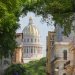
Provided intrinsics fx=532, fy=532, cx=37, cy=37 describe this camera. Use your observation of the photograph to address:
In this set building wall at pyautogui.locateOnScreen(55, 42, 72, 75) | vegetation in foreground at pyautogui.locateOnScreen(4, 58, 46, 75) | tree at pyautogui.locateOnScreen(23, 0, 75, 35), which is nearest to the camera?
tree at pyautogui.locateOnScreen(23, 0, 75, 35)

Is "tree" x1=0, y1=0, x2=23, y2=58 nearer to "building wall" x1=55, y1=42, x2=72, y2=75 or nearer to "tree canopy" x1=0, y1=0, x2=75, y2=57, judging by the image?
"tree canopy" x1=0, y1=0, x2=75, y2=57

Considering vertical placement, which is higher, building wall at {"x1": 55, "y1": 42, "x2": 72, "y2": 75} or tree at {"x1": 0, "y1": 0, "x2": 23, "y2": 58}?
tree at {"x1": 0, "y1": 0, "x2": 23, "y2": 58}

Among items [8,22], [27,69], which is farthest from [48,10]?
[27,69]

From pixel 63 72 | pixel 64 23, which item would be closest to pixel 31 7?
pixel 64 23

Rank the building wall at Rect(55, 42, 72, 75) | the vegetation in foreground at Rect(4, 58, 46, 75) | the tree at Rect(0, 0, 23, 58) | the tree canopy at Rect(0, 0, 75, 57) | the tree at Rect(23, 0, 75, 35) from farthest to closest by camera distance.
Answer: the building wall at Rect(55, 42, 72, 75) → the vegetation in foreground at Rect(4, 58, 46, 75) → the tree at Rect(0, 0, 23, 58) → the tree canopy at Rect(0, 0, 75, 57) → the tree at Rect(23, 0, 75, 35)

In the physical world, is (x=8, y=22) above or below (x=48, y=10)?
below

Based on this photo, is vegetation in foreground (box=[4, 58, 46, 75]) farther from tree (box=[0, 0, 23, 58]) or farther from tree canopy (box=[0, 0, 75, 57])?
tree canopy (box=[0, 0, 75, 57])

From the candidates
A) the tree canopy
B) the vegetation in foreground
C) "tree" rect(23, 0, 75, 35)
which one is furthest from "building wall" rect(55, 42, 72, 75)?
"tree" rect(23, 0, 75, 35)

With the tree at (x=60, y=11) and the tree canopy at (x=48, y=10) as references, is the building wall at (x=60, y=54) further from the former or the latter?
the tree at (x=60, y=11)

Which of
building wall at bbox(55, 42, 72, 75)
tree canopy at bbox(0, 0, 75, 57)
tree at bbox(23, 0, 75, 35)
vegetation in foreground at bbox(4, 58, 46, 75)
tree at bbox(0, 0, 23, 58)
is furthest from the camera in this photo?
building wall at bbox(55, 42, 72, 75)

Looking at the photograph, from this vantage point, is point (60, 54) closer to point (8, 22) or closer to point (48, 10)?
point (8, 22)

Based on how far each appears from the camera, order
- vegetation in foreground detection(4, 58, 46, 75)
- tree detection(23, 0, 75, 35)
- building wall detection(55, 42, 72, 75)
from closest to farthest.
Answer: tree detection(23, 0, 75, 35) < vegetation in foreground detection(4, 58, 46, 75) < building wall detection(55, 42, 72, 75)

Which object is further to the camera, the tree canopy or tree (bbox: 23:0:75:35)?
the tree canopy

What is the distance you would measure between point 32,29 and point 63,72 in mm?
116587
